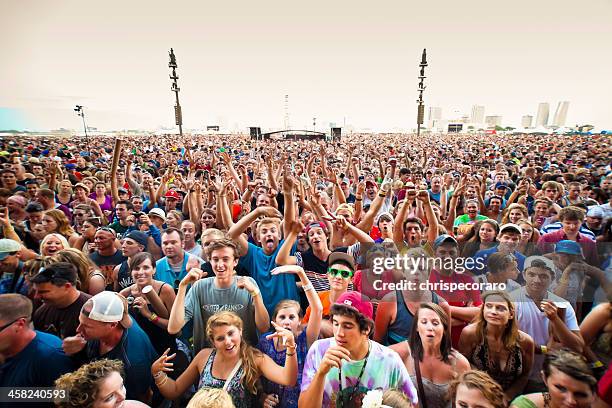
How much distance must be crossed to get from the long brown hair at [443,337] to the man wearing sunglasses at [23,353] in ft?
8.50

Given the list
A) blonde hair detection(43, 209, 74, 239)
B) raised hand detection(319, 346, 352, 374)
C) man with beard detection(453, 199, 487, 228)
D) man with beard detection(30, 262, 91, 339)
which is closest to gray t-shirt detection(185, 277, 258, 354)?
man with beard detection(30, 262, 91, 339)

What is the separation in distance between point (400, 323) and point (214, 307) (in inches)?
66.9

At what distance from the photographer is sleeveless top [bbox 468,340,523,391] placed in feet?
7.73

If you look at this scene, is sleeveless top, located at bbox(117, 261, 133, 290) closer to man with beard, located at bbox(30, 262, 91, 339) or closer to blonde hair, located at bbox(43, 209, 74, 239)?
man with beard, located at bbox(30, 262, 91, 339)

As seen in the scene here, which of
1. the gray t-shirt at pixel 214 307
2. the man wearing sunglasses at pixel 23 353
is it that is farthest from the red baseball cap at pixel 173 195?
the man wearing sunglasses at pixel 23 353

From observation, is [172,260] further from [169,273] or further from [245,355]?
[245,355]

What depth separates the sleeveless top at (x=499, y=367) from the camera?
7.73 feet

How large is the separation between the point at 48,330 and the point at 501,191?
797 cm

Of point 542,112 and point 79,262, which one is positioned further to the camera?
point 542,112

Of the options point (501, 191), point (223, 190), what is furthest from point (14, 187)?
point (501, 191)

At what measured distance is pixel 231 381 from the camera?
2273 millimetres

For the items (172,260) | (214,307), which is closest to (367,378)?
(214,307)

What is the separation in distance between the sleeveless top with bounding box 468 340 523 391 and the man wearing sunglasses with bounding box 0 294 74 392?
3134mm

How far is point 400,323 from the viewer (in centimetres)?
270
